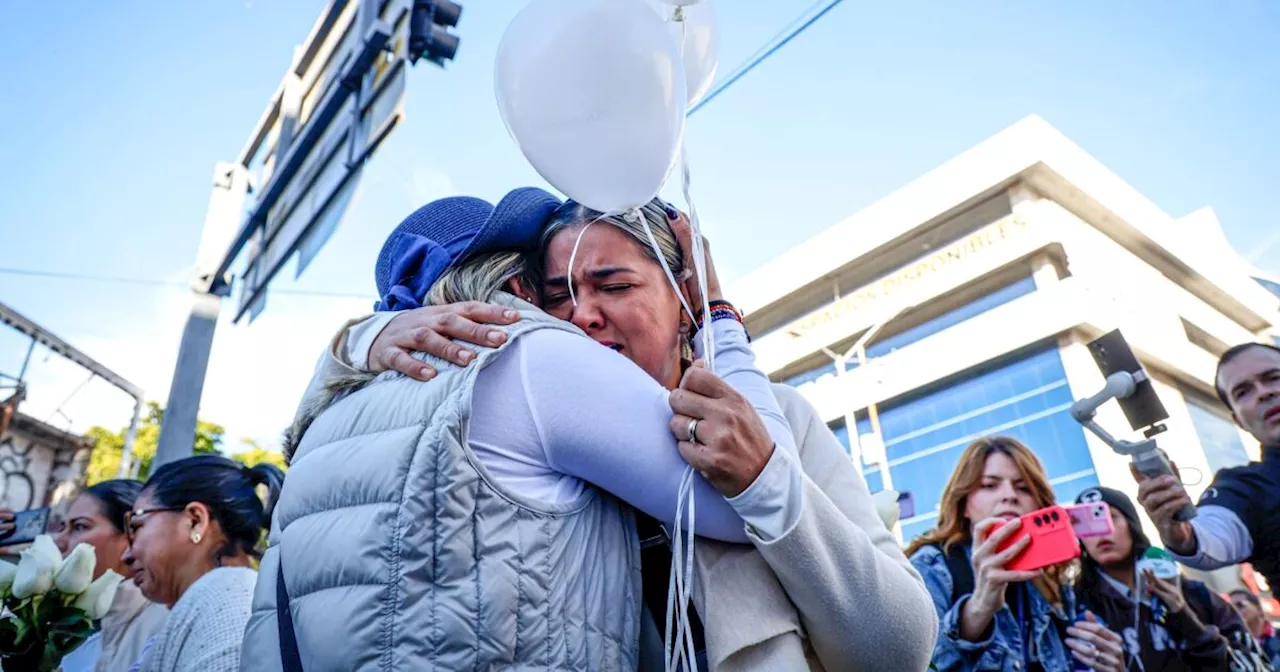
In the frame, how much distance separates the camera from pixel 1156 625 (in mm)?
3164

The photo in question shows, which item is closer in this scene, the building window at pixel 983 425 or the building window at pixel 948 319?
the building window at pixel 983 425

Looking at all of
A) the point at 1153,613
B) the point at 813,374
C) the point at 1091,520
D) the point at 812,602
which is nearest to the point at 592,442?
the point at 812,602

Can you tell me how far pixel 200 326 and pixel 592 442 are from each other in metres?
5.05

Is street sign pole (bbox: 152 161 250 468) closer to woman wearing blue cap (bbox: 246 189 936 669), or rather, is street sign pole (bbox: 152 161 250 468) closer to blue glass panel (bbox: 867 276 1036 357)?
woman wearing blue cap (bbox: 246 189 936 669)

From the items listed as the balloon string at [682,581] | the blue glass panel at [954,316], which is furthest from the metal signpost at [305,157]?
the blue glass panel at [954,316]

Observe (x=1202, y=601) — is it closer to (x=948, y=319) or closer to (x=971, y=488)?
(x=971, y=488)

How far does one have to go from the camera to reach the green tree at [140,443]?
14703mm

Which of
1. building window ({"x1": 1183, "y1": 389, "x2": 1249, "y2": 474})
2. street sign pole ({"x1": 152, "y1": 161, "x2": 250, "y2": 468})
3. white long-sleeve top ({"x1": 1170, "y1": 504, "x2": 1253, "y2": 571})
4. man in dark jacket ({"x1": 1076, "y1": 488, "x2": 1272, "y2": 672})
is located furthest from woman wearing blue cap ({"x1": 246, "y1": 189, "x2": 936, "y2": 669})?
building window ({"x1": 1183, "y1": 389, "x2": 1249, "y2": 474})

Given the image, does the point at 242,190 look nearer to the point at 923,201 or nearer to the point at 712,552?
the point at 712,552

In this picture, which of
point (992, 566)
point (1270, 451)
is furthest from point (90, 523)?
point (1270, 451)

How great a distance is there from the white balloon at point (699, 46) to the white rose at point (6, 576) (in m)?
2.46

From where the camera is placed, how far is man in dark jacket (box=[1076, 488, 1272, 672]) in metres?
3.12

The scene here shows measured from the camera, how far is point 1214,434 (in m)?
20.5

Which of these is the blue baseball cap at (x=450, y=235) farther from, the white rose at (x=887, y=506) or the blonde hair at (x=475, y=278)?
the white rose at (x=887, y=506)
